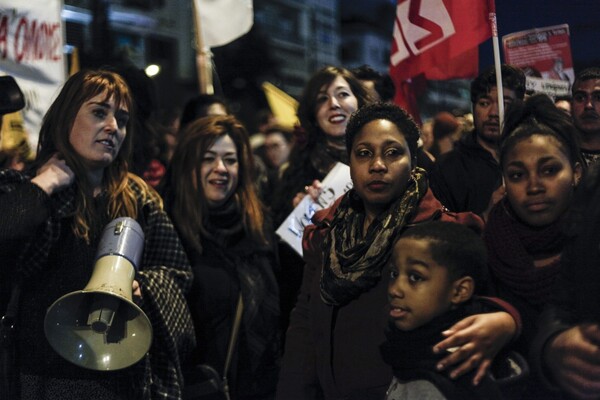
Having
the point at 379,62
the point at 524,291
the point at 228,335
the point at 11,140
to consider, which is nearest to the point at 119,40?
the point at 11,140

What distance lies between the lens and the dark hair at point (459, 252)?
2.47m

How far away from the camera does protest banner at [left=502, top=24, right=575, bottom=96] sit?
10.8 ft

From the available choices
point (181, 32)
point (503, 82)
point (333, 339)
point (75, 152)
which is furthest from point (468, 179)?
point (181, 32)

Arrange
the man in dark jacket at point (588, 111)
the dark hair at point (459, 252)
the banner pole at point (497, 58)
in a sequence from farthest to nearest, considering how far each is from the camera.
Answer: the banner pole at point (497, 58), the man in dark jacket at point (588, 111), the dark hair at point (459, 252)

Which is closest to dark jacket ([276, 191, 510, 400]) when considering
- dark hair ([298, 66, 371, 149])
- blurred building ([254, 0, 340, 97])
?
dark hair ([298, 66, 371, 149])

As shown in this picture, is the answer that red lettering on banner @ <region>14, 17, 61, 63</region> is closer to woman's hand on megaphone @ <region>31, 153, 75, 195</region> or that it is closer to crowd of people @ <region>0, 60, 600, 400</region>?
crowd of people @ <region>0, 60, 600, 400</region>

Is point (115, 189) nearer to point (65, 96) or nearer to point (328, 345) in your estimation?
point (65, 96)

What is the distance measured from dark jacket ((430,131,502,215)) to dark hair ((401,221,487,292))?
3.25 ft

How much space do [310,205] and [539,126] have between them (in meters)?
1.85

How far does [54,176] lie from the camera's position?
11.5ft

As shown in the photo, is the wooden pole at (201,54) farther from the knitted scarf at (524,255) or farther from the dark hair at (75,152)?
the knitted scarf at (524,255)

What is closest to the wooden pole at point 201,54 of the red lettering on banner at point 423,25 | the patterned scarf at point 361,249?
the red lettering on banner at point 423,25

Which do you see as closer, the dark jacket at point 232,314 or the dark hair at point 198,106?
the dark jacket at point 232,314

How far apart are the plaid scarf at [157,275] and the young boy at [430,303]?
4.33ft
